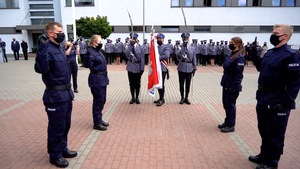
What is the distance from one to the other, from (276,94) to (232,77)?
153 cm

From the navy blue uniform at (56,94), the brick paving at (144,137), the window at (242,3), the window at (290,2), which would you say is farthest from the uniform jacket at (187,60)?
the window at (290,2)

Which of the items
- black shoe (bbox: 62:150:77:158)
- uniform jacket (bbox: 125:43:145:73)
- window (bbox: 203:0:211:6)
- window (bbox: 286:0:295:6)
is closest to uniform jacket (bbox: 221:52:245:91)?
uniform jacket (bbox: 125:43:145:73)

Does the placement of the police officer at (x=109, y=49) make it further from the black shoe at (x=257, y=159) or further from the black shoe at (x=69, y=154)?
the black shoe at (x=257, y=159)

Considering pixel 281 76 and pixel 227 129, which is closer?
pixel 281 76

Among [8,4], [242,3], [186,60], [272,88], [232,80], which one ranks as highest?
[8,4]

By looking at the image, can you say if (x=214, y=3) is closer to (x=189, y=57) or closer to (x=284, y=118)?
(x=189, y=57)

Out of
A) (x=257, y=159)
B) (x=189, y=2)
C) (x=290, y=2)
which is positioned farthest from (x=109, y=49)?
(x=290, y=2)

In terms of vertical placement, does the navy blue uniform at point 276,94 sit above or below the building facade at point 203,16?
below

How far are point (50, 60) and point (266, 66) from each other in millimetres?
3268

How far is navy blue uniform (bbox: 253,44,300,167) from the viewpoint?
11.0ft

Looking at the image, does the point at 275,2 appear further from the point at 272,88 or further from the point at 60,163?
the point at 60,163

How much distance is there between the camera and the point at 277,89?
3545 mm

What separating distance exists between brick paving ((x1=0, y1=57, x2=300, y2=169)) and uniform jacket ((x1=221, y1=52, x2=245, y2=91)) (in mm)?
1097

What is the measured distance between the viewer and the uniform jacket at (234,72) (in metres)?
4.88
